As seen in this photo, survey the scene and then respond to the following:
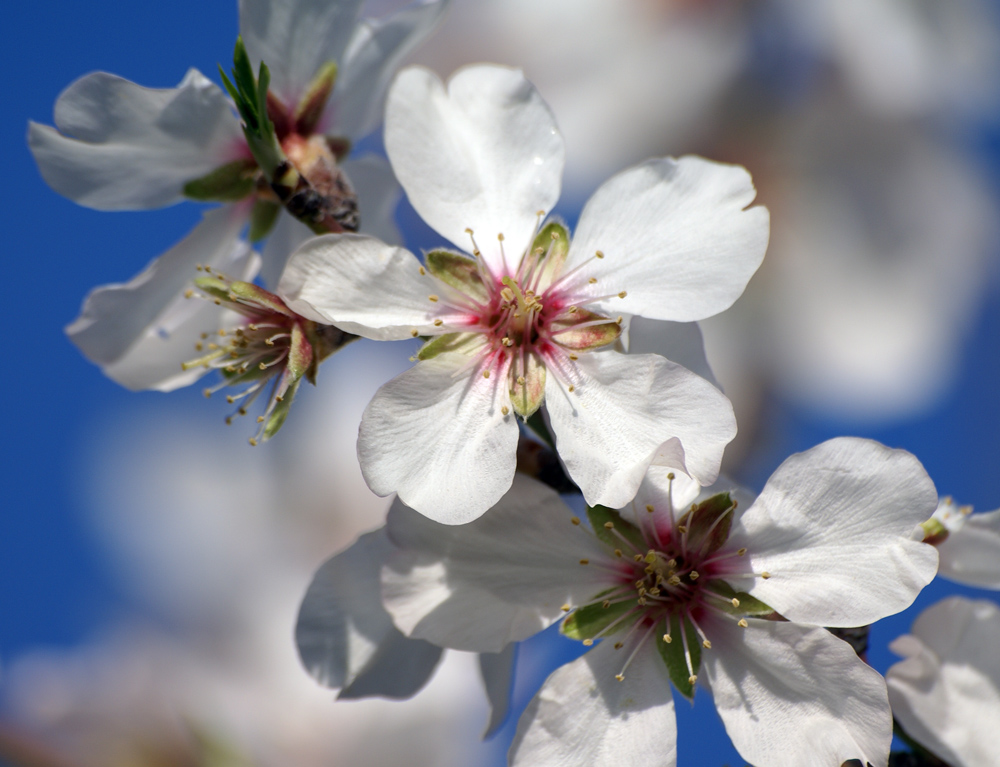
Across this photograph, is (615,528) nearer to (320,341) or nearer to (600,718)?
(600,718)

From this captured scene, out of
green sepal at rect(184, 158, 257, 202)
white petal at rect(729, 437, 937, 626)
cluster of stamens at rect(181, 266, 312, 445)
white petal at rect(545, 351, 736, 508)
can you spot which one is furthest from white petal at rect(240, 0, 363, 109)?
white petal at rect(729, 437, 937, 626)

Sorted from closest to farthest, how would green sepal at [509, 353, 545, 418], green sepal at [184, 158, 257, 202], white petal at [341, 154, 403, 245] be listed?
green sepal at [509, 353, 545, 418], green sepal at [184, 158, 257, 202], white petal at [341, 154, 403, 245]

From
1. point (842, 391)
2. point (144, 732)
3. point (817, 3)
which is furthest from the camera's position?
point (842, 391)

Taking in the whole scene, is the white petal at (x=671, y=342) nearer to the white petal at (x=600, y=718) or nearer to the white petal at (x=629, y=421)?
the white petal at (x=629, y=421)

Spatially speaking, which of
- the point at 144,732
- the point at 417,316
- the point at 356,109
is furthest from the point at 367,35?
the point at 144,732

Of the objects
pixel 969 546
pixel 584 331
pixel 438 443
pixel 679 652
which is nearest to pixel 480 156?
pixel 584 331

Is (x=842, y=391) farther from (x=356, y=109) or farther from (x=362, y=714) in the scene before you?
(x=356, y=109)

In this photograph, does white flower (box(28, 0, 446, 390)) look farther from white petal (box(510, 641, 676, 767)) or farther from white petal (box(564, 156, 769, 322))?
white petal (box(510, 641, 676, 767))
